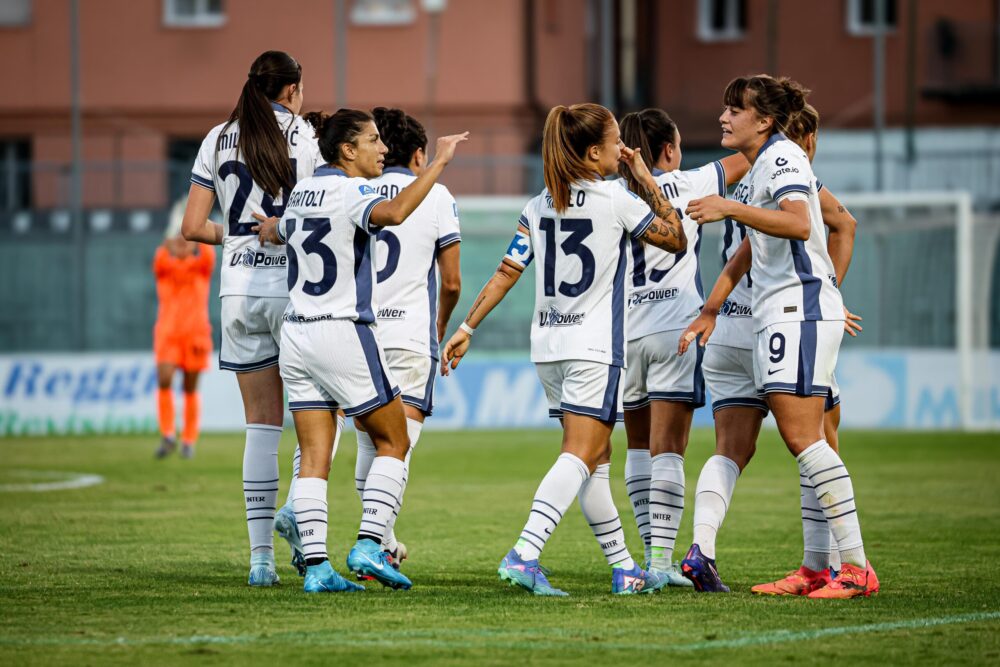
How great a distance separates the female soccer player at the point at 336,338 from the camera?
706 centimetres

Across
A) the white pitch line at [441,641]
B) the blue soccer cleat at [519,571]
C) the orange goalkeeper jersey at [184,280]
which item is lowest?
the white pitch line at [441,641]

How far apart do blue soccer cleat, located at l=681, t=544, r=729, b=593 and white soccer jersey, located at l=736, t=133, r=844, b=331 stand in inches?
41.3

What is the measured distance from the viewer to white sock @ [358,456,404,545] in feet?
23.5

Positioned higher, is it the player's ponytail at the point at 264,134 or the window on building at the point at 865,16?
the window on building at the point at 865,16

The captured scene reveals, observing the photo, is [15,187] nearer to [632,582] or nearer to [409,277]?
[409,277]

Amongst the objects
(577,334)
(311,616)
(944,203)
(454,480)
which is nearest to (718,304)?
(577,334)

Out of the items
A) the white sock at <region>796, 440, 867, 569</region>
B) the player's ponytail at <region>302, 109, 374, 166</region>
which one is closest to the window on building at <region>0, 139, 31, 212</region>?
the player's ponytail at <region>302, 109, 374, 166</region>

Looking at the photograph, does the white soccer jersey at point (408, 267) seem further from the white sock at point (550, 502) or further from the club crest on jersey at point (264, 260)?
the white sock at point (550, 502)

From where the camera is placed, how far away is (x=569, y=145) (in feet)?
23.1

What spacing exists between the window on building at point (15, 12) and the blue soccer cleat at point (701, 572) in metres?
28.2

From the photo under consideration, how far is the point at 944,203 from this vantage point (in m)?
20.5

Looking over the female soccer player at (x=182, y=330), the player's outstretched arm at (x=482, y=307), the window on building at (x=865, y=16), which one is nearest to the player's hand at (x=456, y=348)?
the player's outstretched arm at (x=482, y=307)

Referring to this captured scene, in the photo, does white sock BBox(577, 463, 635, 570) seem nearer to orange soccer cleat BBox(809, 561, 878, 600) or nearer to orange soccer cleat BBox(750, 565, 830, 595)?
orange soccer cleat BBox(750, 565, 830, 595)

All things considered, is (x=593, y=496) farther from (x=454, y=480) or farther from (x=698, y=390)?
(x=454, y=480)
